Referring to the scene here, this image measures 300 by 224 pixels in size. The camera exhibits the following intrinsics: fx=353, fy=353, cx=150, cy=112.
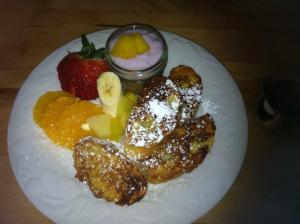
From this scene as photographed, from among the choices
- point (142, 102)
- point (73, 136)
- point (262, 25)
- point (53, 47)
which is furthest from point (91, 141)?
point (262, 25)

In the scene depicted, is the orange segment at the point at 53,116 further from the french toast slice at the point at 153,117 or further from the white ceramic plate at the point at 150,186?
the french toast slice at the point at 153,117

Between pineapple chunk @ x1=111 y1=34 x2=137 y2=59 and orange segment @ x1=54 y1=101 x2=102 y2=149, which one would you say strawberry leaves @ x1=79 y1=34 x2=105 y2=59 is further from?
orange segment @ x1=54 y1=101 x2=102 y2=149

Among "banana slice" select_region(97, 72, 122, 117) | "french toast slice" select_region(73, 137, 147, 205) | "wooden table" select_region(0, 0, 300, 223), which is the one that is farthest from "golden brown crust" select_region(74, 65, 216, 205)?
"wooden table" select_region(0, 0, 300, 223)

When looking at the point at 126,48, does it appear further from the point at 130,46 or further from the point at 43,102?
the point at 43,102

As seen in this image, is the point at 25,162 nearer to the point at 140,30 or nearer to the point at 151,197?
the point at 151,197

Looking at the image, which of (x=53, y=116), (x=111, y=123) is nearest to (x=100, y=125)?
(x=111, y=123)

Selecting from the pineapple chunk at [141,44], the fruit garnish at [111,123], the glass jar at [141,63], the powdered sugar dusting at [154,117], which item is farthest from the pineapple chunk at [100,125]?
the pineapple chunk at [141,44]
